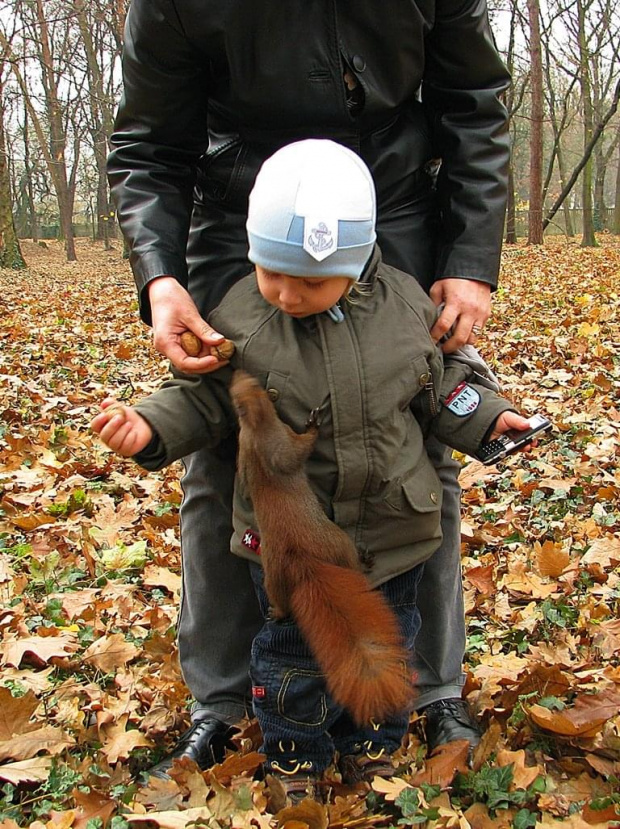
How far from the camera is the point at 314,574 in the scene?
206cm

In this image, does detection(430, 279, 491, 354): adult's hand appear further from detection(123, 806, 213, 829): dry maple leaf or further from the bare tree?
the bare tree

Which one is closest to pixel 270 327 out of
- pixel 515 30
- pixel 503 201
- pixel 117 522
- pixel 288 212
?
pixel 288 212

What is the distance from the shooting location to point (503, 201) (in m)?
2.52

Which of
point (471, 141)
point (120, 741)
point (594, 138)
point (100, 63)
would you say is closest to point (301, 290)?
point (471, 141)

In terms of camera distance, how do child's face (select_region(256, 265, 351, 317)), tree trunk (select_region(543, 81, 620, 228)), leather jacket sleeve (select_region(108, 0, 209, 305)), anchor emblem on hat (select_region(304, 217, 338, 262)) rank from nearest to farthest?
anchor emblem on hat (select_region(304, 217, 338, 262))
child's face (select_region(256, 265, 351, 317))
leather jacket sleeve (select_region(108, 0, 209, 305))
tree trunk (select_region(543, 81, 620, 228))

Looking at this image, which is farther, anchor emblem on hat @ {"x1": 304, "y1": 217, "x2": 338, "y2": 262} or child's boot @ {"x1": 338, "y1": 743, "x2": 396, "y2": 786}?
child's boot @ {"x1": 338, "y1": 743, "x2": 396, "y2": 786}

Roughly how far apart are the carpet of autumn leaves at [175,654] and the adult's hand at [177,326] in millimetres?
1191

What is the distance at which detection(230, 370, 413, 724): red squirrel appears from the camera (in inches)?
78.6

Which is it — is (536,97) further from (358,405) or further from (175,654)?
(358,405)

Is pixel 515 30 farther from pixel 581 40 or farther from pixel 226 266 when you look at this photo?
pixel 226 266

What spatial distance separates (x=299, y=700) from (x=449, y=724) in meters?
0.60

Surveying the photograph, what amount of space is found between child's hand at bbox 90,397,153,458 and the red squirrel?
0.25 m

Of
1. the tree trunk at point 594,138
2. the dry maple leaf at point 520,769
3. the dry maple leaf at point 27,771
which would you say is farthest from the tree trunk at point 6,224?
the dry maple leaf at point 520,769

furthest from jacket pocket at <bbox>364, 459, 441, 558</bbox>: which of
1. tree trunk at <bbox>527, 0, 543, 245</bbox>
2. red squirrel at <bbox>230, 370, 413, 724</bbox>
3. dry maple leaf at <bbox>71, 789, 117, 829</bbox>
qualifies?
tree trunk at <bbox>527, 0, 543, 245</bbox>
